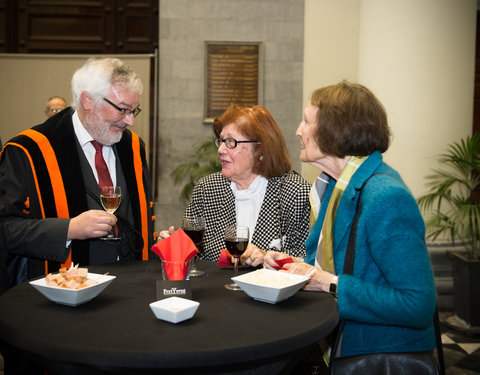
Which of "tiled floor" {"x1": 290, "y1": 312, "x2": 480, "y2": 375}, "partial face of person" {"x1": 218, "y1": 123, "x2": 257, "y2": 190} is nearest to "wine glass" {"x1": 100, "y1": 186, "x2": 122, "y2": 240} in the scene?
"partial face of person" {"x1": 218, "y1": 123, "x2": 257, "y2": 190}

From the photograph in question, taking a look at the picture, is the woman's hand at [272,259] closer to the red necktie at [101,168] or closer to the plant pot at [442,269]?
the red necktie at [101,168]

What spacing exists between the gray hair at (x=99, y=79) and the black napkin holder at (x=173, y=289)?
48.7 inches

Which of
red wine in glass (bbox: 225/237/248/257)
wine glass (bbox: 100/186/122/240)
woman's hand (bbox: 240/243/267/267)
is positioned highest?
wine glass (bbox: 100/186/122/240)

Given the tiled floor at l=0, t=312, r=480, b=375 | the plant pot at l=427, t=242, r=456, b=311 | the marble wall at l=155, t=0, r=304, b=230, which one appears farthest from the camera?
the marble wall at l=155, t=0, r=304, b=230

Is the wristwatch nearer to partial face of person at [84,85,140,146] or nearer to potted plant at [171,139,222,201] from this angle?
partial face of person at [84,85,140,146]

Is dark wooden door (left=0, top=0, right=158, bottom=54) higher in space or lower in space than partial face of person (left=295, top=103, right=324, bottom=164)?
higher

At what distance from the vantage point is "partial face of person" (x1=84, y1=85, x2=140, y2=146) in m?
2.54

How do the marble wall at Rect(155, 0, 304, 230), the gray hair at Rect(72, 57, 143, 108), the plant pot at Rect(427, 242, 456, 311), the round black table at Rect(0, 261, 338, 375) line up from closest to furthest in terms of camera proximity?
the round black table at Rect(0, 261, 338, 375)
the gray hair at Rect(72, 57, 143, 108)
the plant pot at Rect(427, 242, 456, 311)
the marble wall at Rect(155, 0, 304, 230)

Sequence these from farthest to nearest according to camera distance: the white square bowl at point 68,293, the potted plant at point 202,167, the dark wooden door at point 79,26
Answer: the dark wooden door at point 79,26 < the potted plant at point 202,167 < the white square bowl at point 68,293

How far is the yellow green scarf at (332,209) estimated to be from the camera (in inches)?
75.7

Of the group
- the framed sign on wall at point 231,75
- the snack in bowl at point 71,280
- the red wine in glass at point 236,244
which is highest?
the framed sign on wall at point 231,75

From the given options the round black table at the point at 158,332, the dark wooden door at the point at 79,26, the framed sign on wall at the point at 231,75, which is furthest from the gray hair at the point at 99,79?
the dark wooden door at the point at 79,26

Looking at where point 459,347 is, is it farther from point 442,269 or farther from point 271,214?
point 271,214

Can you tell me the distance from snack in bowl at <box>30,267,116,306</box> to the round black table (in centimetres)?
3
